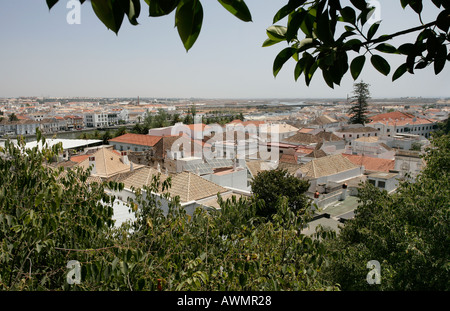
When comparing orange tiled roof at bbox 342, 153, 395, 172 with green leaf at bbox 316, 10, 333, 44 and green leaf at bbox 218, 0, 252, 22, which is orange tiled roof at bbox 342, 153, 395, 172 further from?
green leaf at bbox 218, 0, 252, 22

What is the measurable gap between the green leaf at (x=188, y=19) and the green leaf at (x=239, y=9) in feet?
0.20

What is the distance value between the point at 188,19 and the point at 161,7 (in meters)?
0.06

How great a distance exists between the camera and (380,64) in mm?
1010

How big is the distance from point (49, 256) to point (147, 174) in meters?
9.75

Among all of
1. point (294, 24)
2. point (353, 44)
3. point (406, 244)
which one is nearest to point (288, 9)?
point (294, 24)

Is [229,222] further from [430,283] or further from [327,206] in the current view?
[327,206]

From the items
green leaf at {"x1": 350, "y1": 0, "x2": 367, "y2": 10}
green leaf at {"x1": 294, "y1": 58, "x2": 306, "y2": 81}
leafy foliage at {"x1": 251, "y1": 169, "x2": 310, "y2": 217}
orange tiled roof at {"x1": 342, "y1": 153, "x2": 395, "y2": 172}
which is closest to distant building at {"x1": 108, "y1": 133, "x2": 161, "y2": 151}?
orange tiled roof at {"x1": 342, "y1": 153, "x2": 395, "y2": 172}

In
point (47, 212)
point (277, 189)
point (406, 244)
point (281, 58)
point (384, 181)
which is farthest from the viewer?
point (384, 181)

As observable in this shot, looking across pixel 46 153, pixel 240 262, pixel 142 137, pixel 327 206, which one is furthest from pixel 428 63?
pixel 142 137

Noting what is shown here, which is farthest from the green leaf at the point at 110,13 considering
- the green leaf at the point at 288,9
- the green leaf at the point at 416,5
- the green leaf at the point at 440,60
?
the green leaf at the point at 440,60

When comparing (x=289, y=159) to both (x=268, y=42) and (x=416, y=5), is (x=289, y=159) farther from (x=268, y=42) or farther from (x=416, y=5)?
(x=268, y=42)

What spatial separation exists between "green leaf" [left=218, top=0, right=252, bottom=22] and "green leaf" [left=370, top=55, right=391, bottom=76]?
1.90ft

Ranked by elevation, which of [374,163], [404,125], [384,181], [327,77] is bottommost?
[384,181]

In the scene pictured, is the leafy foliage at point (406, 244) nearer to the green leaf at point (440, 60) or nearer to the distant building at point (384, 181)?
the green leaf at point (440, 60)
